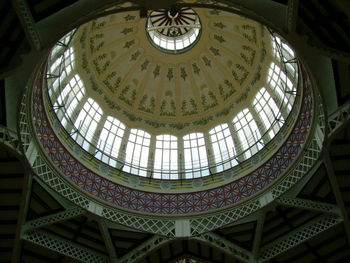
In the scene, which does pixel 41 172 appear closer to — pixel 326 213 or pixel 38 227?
pixel 38 227

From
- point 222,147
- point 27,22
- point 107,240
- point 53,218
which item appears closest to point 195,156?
point 222,147

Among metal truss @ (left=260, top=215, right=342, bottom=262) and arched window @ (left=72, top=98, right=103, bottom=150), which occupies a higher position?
arched window @ (left=72, top=98, right=103, bottom=150)

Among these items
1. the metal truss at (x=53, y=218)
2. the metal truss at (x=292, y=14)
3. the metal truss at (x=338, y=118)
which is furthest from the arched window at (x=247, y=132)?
the metal truss at (x=292, y=14)

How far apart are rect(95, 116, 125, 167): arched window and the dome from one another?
8cm

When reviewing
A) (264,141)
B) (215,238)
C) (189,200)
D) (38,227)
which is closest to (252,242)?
(215,238)

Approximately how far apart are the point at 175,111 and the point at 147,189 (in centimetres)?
793

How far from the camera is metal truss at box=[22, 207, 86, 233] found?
20.7m

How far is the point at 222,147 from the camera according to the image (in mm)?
28281

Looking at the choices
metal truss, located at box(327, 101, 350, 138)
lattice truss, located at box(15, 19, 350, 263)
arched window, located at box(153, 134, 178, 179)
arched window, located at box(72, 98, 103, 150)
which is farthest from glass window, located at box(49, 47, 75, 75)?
metal truss, located at box(327, 101, 350, 138)

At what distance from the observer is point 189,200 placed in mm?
24609

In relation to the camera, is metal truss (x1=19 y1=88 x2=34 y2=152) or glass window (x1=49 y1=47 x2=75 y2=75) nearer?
metal truss (x1=19 y1=88 x2=34 y2=152)

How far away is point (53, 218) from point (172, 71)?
15287 mm

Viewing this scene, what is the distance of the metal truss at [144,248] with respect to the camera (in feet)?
72.1

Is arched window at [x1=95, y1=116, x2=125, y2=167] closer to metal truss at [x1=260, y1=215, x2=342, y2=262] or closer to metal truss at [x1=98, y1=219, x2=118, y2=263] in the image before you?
metal truss at [x1=98, y1=219, x2=118, y2=263]
